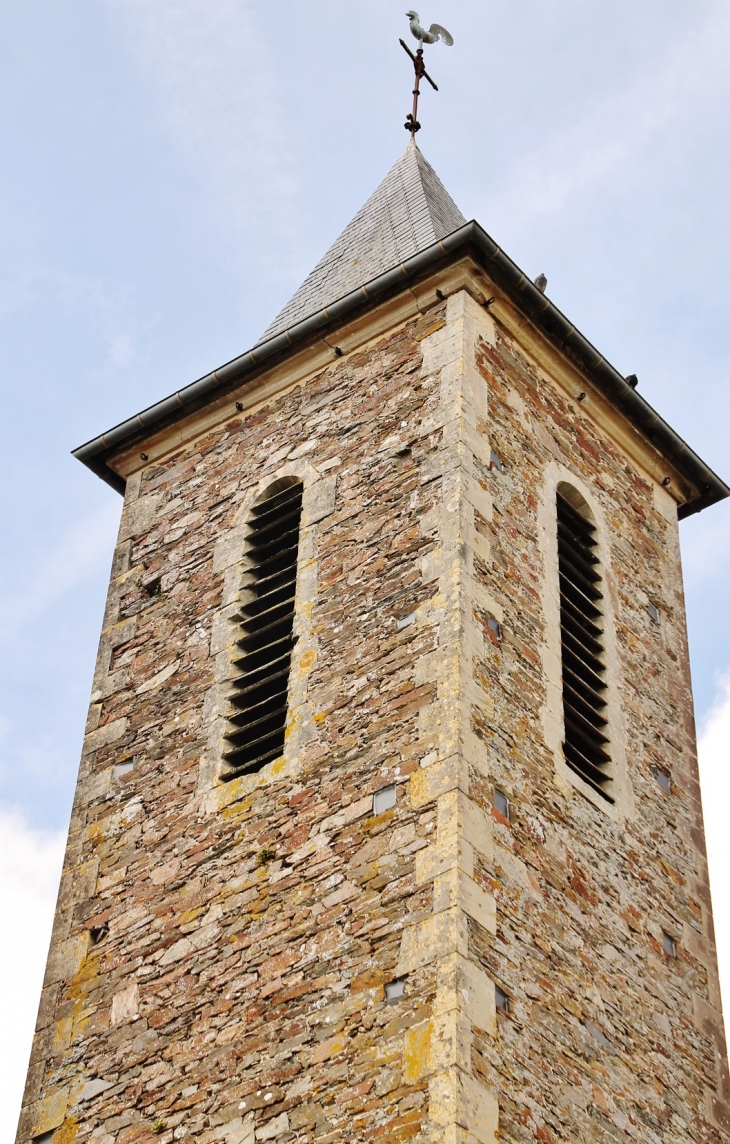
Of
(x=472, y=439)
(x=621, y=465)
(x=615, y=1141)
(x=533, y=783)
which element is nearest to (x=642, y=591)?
(x=621, y=465)

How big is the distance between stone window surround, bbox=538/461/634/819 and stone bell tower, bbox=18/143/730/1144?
0.03 metres

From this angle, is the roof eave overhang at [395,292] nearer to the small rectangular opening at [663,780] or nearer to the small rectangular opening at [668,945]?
the small rectangular opening at [663,780]

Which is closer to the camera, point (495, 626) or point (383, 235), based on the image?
point (495, 626)

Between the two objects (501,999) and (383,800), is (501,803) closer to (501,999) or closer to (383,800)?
(383,800)

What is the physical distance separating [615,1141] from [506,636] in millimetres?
3042

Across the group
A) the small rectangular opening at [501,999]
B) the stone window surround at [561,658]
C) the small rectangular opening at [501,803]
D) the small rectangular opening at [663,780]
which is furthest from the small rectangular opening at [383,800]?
the small rectangular opening at [663,780]

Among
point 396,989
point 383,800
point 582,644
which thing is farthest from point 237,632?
point 396,989

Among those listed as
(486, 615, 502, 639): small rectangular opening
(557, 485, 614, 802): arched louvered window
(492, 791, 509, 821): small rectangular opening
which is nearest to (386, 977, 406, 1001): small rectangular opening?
(492, 791, 509, 821): small rectangular opening

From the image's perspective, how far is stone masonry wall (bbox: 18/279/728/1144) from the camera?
10398 millimetres

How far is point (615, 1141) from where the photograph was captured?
10.6 meters

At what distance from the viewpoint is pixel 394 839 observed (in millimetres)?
11016

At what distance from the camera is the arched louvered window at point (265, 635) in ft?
41.3

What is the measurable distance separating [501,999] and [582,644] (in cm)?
348

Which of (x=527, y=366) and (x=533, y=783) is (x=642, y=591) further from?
(x=533, y=783)
